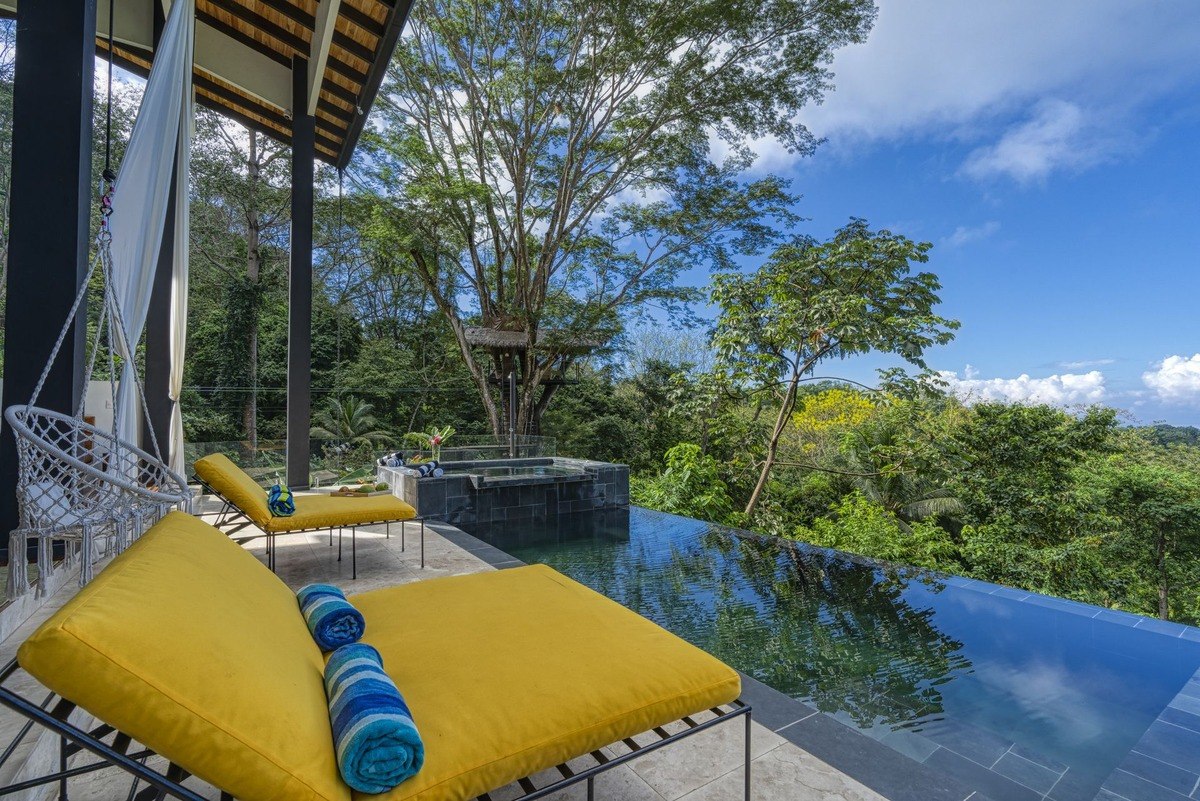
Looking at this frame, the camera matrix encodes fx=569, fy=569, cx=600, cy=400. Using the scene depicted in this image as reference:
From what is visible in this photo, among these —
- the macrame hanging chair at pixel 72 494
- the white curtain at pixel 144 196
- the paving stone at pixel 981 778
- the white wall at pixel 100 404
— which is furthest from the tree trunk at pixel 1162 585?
the white wall at pixel 100 404

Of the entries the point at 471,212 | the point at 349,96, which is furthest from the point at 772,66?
the point at 349,96

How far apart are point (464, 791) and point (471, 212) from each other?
38.9 ft

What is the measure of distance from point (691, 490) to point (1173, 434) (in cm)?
870

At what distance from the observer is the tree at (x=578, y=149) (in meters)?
10.6

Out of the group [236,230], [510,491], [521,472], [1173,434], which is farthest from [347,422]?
[1173,434]

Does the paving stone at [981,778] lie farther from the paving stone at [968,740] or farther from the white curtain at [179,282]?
the white curtain at [179,282]

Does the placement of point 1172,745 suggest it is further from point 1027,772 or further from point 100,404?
point 100,404

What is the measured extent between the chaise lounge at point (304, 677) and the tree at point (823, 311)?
7.47m

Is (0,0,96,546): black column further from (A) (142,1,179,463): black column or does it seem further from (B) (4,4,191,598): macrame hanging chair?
(A) (142,1,179,463): black column

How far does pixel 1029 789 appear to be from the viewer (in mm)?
1934

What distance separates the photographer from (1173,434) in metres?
9.98

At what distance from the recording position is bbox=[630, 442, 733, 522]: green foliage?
886 cm

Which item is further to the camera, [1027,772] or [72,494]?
[1027,772]

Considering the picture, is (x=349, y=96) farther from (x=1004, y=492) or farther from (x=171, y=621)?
(x=1004, y=492)
